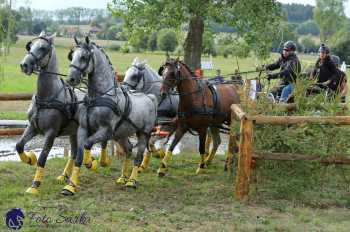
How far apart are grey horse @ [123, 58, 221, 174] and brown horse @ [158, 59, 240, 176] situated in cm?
42

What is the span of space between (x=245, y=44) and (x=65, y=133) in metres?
13.2

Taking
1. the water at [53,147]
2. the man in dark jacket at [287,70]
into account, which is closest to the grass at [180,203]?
the man in dark jacket at [287,70]

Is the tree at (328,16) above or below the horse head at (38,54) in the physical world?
above

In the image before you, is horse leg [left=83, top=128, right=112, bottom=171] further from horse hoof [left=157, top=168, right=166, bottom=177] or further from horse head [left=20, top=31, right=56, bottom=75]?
horse hoof [left=157, top=168, right=166, bottom=177]

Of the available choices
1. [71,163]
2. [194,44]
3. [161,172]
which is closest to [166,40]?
[194,44]

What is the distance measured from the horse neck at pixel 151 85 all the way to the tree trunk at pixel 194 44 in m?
10.4

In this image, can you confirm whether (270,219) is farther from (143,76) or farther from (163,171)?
(143,76)

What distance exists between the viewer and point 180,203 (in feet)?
28.5

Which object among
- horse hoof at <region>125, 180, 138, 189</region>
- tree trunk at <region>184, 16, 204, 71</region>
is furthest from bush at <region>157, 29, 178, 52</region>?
horse hoof at <region>125, 180, 138, 189</region>

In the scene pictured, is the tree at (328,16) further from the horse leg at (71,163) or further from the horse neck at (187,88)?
the horse leg at (71,163)

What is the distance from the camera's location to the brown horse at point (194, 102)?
10438 millimetres

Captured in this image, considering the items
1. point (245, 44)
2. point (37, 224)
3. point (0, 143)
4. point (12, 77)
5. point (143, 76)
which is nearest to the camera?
point (37, 224)

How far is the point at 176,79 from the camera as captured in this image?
10469 millimetres

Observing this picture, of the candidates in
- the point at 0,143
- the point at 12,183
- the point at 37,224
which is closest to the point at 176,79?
the point at 12,183
